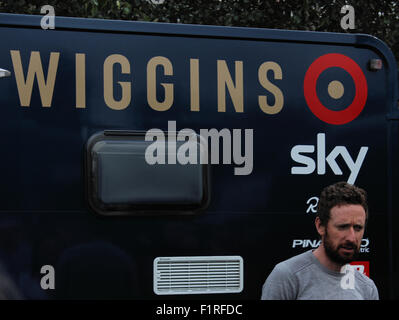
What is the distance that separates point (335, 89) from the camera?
14.3 ft

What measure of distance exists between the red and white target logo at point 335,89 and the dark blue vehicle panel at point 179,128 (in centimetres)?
2

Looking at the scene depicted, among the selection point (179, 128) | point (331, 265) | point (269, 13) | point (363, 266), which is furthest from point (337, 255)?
point (269, 13)

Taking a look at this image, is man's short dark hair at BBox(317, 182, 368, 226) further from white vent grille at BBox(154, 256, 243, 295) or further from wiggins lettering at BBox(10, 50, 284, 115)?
wiggins lettering at BBox(10, 50, 284, 115)

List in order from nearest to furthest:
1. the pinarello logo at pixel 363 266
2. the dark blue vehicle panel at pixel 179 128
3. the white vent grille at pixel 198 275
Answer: the dark blue vehicle panel at pixel 179 128, the white vent grille at pixel 198 275, the pinarello logo at pixel 363 266

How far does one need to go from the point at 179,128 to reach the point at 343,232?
4.91ft

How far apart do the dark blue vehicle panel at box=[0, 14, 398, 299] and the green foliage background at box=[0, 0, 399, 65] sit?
499 cm

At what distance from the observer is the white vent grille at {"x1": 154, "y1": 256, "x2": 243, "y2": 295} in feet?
13.0

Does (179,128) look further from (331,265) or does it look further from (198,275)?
(331,265)

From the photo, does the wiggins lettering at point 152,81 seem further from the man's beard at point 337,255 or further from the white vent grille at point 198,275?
the man's beard at point 337,255

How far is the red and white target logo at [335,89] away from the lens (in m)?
4.29

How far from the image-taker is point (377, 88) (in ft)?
14.6

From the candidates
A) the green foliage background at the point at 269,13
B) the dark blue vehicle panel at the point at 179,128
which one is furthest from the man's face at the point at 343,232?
the green foliage background at the point at 269,13

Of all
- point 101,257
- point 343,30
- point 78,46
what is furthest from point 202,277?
point 343,30

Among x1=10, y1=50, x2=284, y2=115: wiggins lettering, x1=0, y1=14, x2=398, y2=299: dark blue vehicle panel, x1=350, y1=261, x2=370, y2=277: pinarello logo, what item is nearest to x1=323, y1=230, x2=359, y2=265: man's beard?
x1=0, y1=14, x2=398, y2=299: dark blue vehicle panel
